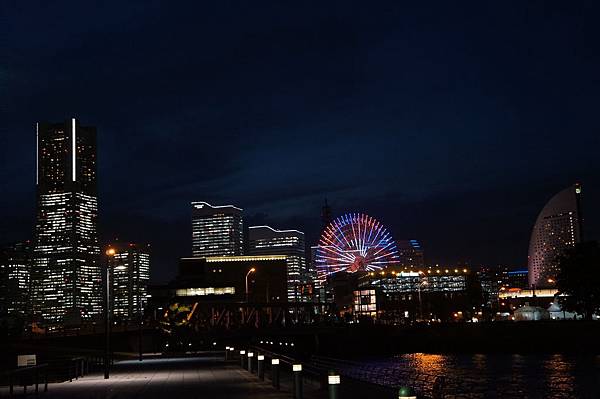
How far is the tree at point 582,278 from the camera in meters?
131

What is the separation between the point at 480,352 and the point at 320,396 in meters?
105

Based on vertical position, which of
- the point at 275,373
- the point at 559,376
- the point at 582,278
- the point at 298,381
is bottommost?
the point at 559,376

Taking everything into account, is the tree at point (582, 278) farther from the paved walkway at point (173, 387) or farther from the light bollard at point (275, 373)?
the light bollard at point (275, 373)

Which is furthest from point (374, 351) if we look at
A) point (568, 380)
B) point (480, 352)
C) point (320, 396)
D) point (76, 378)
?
point (320, 396)

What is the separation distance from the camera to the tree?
13075cm

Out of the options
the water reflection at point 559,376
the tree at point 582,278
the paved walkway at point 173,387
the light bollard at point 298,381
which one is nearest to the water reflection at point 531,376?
the water reflection at point 559,376

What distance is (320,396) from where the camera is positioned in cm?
2862

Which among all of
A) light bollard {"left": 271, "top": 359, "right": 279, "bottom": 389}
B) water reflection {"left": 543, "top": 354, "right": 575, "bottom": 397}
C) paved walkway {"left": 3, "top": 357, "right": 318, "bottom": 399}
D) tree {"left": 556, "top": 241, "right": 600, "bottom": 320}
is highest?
tree {"left": 556, "top": 241, "right": 600, "bottom": 320}

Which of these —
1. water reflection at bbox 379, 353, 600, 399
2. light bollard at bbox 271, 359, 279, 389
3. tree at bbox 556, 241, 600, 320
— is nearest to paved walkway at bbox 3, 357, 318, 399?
light bollard at bbox 271, 359, 279, 389

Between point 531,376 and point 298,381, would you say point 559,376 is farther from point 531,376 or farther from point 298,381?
point 298,381

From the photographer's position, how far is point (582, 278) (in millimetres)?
131625

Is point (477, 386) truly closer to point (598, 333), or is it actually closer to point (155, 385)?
point (155, 385)

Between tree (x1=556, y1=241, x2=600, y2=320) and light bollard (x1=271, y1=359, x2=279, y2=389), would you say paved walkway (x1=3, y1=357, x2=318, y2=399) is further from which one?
tree (x1=556, y1=241, x2=600, y2=320)

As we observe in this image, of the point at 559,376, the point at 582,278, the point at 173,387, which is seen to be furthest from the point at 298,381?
the point at 582,278
